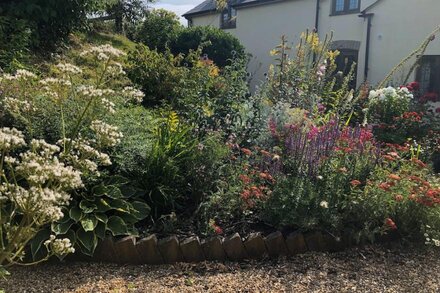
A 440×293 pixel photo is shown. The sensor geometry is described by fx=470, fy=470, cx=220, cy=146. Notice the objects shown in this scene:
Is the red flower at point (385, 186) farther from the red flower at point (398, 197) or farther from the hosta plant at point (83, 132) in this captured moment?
the hosta plant at point (83, 132)

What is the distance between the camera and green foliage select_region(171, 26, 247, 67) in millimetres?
15578

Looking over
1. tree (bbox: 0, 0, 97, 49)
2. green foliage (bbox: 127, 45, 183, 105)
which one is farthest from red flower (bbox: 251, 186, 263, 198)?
tree (bbox: 0, 0, 97, 49)

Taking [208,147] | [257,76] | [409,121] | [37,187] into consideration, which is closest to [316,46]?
[409,121]

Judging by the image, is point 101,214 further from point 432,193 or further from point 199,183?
point 432,193

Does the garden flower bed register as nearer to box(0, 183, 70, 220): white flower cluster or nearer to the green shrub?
the green shrub

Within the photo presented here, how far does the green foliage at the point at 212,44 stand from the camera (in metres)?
15.6

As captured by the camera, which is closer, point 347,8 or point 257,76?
point 347,8

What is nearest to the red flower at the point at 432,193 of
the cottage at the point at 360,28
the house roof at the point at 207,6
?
the cottage at the point at 360,28

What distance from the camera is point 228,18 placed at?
2220cm

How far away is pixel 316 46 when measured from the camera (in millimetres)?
8578

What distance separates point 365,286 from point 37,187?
2.47 m

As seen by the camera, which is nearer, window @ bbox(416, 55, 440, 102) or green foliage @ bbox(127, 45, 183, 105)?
green foliage @ bbox(127, 45, 183, 105)

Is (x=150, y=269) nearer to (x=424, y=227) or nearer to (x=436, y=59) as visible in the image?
(x=424, y=227)

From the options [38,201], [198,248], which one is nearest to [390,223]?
[198,248]
